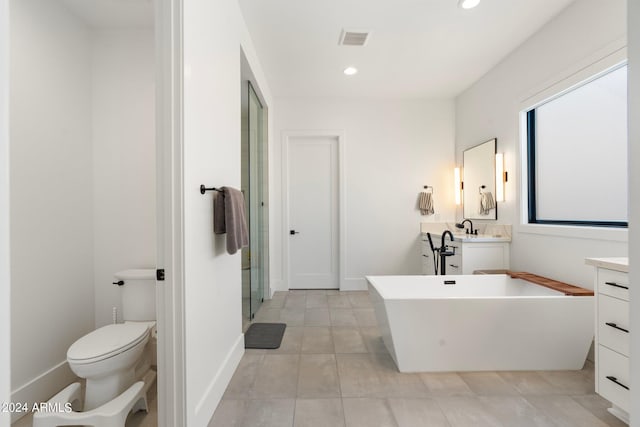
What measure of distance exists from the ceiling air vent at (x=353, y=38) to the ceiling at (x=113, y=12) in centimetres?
152

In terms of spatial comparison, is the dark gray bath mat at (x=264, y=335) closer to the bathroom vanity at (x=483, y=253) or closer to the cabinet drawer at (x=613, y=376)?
the bathroom vanity at (x=483, y=253)

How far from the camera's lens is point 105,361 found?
1546 mm

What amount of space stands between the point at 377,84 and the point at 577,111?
6.81 ft

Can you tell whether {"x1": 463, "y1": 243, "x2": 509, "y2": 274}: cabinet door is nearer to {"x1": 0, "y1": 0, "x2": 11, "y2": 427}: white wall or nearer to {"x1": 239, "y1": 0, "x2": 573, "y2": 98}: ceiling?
{"x1": 239, "y1": 0, "x2": 573, "y2": 98}: ceiling

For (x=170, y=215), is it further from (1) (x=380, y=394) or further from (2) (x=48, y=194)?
(1) (x=380, y=394)

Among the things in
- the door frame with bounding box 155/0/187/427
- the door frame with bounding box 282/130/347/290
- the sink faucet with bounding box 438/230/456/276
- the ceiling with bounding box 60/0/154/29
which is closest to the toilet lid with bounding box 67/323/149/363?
Result: the door frame with bounding box 155/0/187/427

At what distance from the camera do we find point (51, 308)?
6.56 feet

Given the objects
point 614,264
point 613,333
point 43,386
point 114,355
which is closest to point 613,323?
point 613,333

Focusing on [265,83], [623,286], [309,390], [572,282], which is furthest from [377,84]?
[309,390]

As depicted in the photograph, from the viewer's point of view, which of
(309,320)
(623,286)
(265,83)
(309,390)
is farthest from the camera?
(265,83)

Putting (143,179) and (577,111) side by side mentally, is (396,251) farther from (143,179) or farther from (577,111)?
(143,179)

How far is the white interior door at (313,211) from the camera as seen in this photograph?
450 centimetres

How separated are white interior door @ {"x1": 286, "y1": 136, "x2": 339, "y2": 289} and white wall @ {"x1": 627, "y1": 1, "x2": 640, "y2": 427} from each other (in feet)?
12.8

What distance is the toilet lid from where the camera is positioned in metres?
1.52
